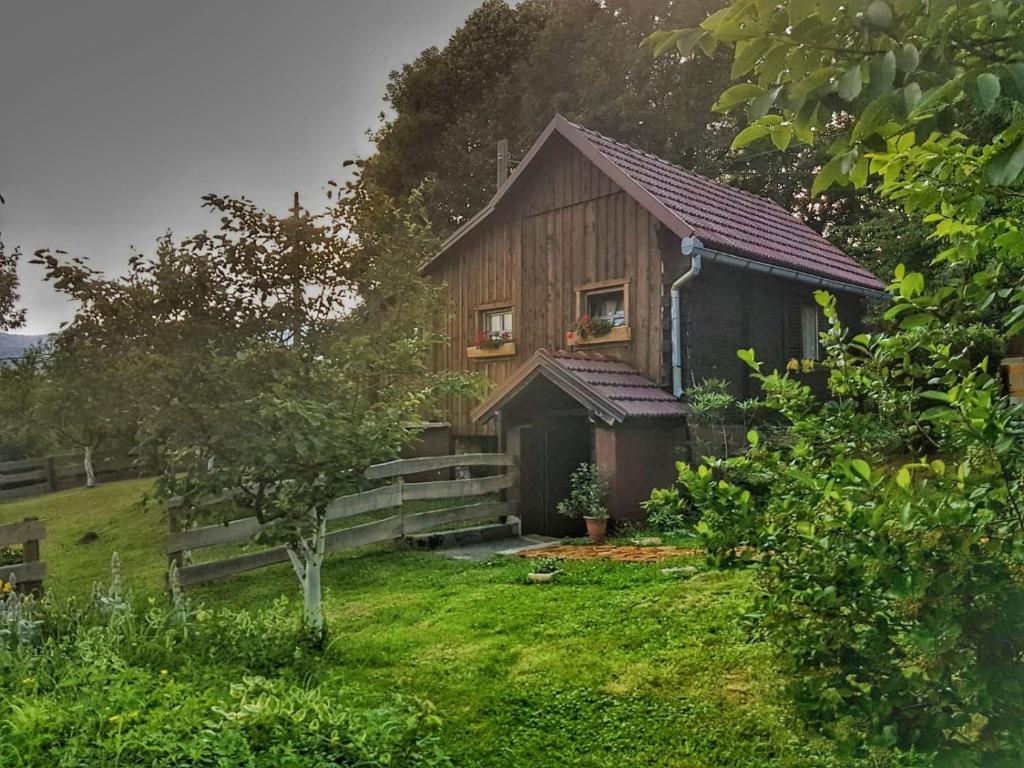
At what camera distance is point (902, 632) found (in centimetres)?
214

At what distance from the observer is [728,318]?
11359mm

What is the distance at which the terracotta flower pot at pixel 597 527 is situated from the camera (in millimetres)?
9164

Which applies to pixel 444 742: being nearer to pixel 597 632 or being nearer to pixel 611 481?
pixel 597 632

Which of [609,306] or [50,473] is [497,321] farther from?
[50,473]

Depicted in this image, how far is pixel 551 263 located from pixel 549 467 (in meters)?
3.57

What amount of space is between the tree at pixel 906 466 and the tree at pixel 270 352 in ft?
11.9

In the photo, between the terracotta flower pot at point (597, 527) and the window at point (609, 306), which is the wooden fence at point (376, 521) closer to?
the terracotta flower pot at point (597, 527)

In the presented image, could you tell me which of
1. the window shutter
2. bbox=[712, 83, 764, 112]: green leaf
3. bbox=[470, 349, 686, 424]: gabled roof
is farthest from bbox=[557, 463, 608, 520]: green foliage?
bbox=[712, 83, 764, 112]: green leaf

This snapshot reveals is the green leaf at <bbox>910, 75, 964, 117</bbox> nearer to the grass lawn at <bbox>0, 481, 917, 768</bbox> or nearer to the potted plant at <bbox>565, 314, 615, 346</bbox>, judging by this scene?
the grass lawn at <bbox>0, 481, 917, 768</bbox>

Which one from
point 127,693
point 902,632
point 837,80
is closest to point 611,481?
point 127,693

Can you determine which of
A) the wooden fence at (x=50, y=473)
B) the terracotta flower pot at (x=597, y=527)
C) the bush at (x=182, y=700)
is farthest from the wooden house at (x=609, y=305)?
the wooden fence at (x=50, y=473)

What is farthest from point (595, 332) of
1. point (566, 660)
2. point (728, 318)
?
point (566, 660)

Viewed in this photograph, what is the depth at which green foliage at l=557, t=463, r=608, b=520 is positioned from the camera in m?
9.35

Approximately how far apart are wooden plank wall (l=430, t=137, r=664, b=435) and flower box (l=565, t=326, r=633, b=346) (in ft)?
0.43
